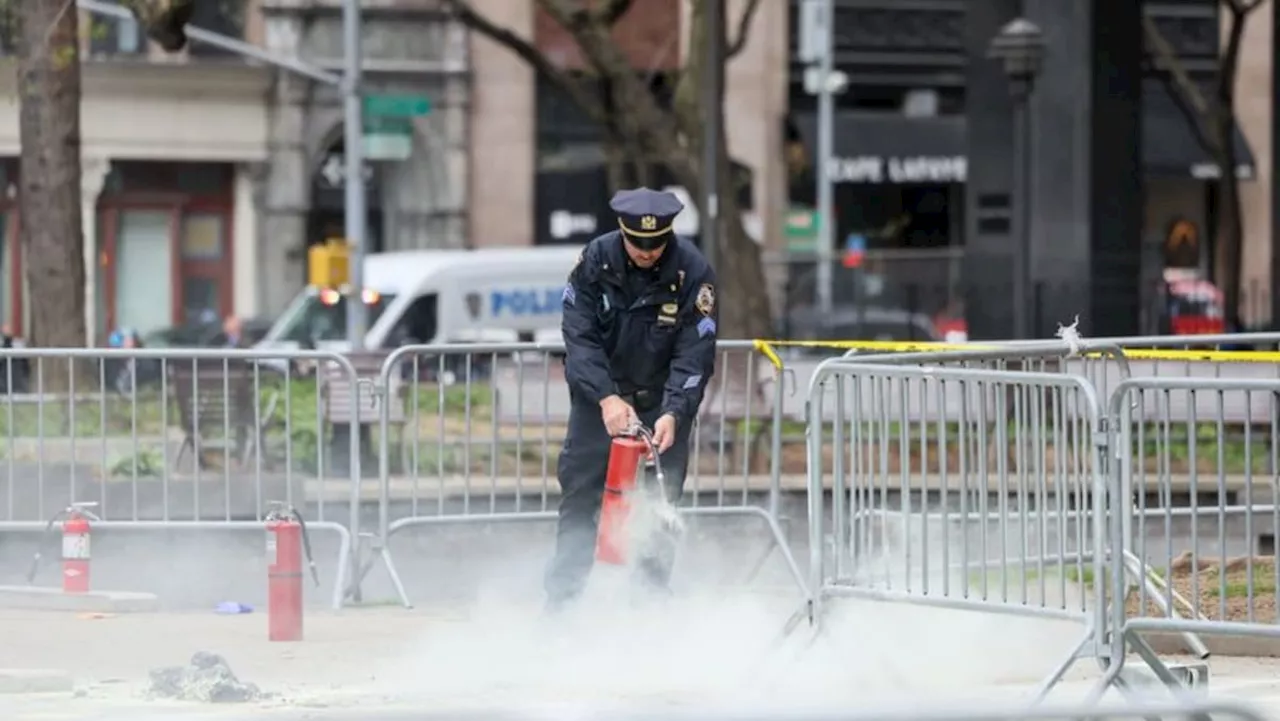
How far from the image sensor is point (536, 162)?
141 ft

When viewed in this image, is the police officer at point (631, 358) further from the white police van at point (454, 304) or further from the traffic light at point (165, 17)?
the white police van at point (454, 304)

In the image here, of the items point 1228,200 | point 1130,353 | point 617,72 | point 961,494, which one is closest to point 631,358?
point 961,494

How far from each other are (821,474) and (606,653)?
0.96 meters

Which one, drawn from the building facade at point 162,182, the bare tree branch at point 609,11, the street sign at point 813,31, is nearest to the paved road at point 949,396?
the bare tree branch at point 609,11

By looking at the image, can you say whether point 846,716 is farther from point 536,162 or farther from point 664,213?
point 536,162

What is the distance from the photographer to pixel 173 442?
42.7ft

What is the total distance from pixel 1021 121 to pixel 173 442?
10.7m

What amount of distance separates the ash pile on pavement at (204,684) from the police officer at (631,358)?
1410 mm

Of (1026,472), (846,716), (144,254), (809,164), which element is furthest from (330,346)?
(846,716)

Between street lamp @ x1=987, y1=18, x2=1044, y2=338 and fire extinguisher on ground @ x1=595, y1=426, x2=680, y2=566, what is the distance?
12553mm

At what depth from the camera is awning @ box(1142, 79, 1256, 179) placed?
148ft

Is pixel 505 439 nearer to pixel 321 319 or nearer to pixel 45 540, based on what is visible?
pixel 45 540

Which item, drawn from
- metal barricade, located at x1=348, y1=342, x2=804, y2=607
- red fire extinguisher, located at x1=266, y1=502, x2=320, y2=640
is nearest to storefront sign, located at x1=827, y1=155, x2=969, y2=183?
metal barricade, located at x1=348, y1=342, x2=804, y2=607

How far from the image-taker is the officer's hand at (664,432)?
9047 millimetres
